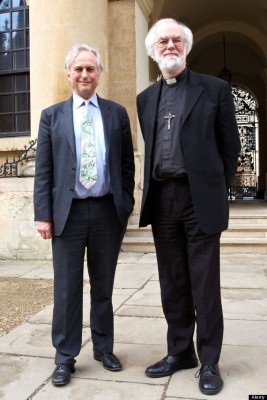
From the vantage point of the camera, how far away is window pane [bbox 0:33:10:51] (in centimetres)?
1008

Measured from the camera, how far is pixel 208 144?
2719mm

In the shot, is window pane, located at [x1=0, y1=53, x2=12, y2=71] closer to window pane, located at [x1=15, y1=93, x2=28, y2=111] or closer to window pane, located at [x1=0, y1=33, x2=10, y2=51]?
window pane, located at [x1=0, y1=33, x2=10, y2=51]

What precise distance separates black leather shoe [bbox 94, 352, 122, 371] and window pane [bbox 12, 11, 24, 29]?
8.58 meters

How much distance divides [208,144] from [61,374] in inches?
61.8

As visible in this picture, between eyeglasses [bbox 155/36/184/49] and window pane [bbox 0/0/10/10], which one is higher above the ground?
window pane [bbox 0/0/10/10]

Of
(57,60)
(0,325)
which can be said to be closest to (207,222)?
(0,325)

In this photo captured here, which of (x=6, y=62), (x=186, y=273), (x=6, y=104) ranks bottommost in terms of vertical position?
(x=186, y=273)

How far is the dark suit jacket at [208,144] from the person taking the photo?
2.70 m

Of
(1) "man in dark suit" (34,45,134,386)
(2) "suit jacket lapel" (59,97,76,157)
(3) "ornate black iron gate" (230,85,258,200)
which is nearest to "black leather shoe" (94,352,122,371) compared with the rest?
(1) "man in dark suit" (34,45,134,386)

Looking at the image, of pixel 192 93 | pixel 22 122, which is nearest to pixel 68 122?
pixel 192 93

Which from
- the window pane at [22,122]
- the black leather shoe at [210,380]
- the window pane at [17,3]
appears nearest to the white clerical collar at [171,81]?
the black leather shoe at [210,380]

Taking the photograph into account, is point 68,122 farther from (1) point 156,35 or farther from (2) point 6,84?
(2) point 6,84

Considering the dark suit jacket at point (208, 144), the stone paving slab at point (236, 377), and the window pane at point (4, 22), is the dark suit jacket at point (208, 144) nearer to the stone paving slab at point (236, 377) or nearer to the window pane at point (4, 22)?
the stone paving slab at point (236, 377)

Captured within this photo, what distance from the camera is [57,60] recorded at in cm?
751
